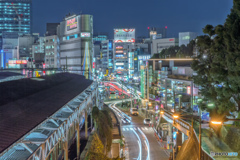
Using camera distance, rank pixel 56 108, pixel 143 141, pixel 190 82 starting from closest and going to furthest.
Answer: pixel 56 108 < pixel 143 141 < pixel 190 82

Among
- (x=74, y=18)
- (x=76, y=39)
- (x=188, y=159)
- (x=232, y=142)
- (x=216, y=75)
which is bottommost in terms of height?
(x=188, y=159)

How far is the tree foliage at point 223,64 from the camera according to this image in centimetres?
1513

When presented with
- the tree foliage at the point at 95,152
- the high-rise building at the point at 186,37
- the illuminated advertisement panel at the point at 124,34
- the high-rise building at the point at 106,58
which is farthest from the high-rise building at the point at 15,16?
the tree foliage at the point at 95,152

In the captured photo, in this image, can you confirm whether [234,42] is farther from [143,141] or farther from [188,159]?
[143,141]

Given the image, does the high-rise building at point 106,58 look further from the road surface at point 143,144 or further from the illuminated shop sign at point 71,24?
the road surface at point 143,144

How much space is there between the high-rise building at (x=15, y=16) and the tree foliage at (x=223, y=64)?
6628 inches

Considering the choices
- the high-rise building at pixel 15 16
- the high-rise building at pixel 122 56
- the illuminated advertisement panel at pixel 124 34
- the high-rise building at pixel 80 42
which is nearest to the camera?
Result: the high-rise building at pixel 80 42

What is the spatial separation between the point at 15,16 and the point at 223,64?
17815cm

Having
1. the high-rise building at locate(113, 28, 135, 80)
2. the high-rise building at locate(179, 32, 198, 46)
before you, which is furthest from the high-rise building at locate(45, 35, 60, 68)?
the high-rise building at locate(179, 32, 198, 46)

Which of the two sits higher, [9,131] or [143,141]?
[9,131]

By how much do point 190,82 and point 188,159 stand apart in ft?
59.2

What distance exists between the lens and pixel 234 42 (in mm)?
15125

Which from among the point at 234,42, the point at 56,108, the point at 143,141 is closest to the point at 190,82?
the point at 143,141

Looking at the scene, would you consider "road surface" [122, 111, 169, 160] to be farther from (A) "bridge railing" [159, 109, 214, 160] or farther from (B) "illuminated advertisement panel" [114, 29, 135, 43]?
(B) "illuminated advertisement panel" [114, 29, 135, 43]
